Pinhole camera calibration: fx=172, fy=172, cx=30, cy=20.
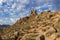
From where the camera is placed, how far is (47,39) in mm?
59594

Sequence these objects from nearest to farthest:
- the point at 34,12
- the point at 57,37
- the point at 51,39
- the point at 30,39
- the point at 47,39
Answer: the point at 57,37, the point at 51,39, the point at 47,39, the point at 30,39, the point at 34,12

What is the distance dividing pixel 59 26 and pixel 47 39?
1454 centimetres

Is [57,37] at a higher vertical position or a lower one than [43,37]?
higher

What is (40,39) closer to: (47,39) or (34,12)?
(47,39)

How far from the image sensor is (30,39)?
79.2 m

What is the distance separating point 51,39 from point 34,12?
5721 inches

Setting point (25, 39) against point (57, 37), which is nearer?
point (57, 37)

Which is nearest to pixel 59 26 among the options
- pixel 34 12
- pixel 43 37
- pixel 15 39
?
pixel 43 37

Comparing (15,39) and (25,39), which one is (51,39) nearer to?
(25,39)

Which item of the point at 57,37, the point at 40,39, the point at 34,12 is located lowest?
the point at 34,12

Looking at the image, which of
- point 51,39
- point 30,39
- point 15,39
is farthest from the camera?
point 15,39

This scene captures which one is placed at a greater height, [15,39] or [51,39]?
[51,39]

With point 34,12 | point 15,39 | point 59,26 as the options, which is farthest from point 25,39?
point 34,12

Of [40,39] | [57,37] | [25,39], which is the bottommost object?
[25,39]
